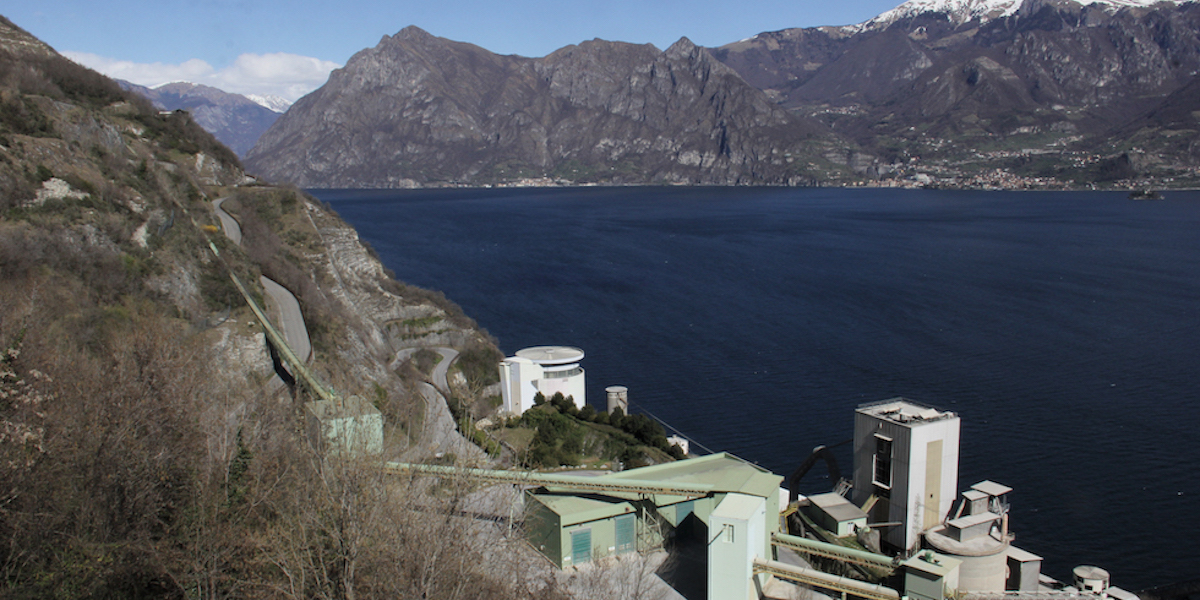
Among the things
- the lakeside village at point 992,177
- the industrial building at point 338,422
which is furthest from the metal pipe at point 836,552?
the lakeside village at point 992,177

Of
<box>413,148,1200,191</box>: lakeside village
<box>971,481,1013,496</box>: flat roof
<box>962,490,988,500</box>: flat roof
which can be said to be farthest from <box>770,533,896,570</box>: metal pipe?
<box>413,148,1200,191</box>: lakeside village

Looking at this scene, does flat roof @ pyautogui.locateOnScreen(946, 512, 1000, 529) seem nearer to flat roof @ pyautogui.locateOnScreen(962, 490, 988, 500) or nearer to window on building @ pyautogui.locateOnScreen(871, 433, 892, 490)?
flat roof @ pyautogui.locateOnScreen(962, 490, 988, 500)

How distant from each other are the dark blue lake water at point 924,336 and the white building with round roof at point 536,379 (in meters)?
4.11

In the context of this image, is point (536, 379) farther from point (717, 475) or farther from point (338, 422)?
point (338, 422)

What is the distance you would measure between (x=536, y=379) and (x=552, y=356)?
205 cm

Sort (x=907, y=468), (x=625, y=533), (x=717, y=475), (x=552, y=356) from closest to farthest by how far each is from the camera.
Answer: (x=625, y=533) → (x=717, y=475) → (x=907, y=468) → (x=552, y=356)

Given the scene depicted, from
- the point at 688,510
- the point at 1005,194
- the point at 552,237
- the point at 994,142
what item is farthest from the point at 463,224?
the point at 994,142

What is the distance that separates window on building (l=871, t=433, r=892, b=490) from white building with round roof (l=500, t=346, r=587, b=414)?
11.4 meters

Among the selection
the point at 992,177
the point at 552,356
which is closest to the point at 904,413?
the point at 552,356

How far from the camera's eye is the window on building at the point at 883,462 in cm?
1672

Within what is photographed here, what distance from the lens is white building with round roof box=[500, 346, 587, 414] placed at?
82.5ft

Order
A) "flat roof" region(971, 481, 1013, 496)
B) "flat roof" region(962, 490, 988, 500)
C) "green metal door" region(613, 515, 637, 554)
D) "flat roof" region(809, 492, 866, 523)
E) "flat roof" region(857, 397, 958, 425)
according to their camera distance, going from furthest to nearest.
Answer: "flat roof" region(857, 397, 958, 425) → "flat roof" region(809, 492, 866, 523) → "flat roof" region(971, 481, 1013, 496) → "flat roof" region(962, 490, 988, 500) → "green metal door" region(613, 515, 637, 554)

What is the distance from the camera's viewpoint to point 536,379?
25.5 metres

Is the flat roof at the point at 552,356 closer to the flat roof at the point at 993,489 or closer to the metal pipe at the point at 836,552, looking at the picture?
the metal pipe at the point at 836,552
